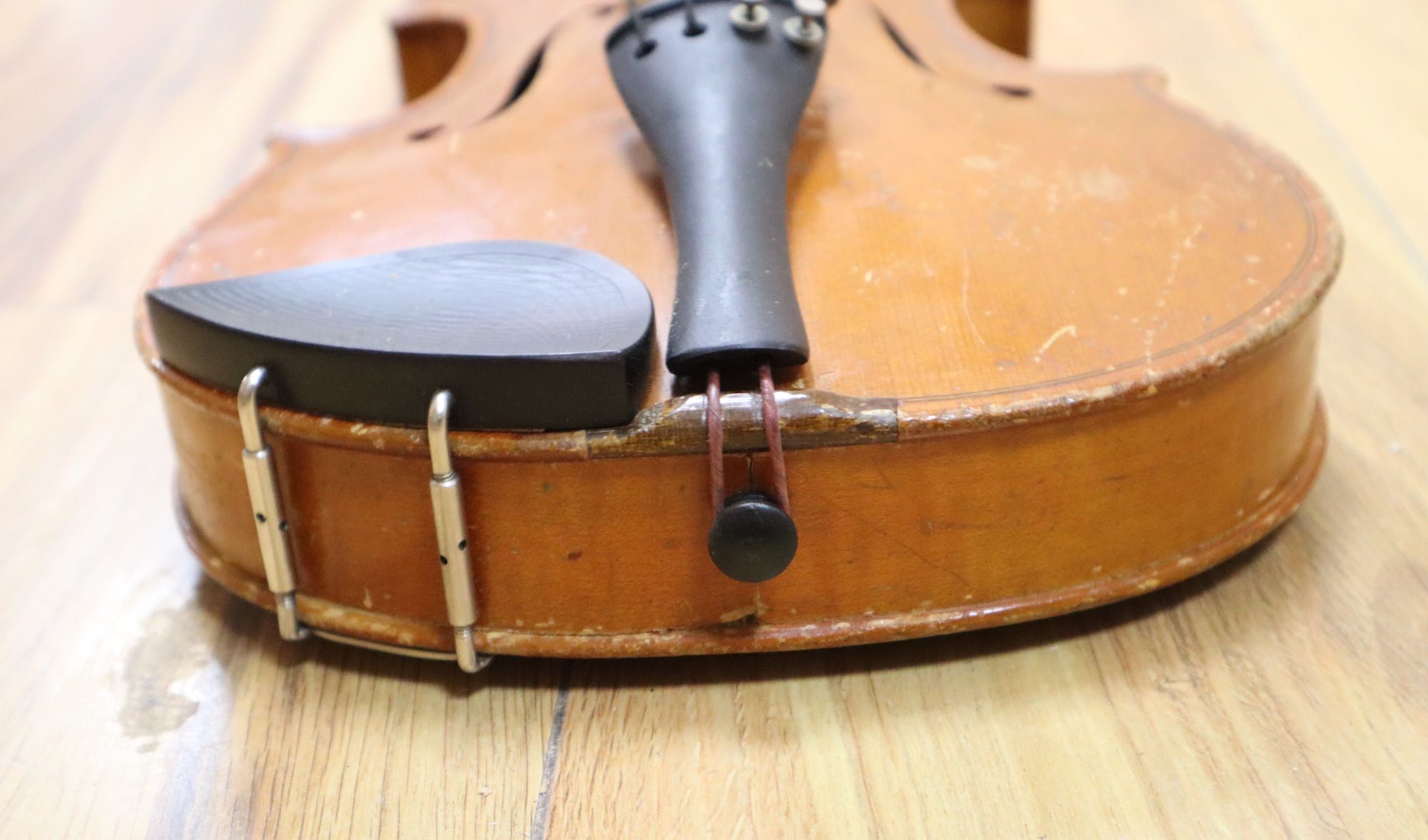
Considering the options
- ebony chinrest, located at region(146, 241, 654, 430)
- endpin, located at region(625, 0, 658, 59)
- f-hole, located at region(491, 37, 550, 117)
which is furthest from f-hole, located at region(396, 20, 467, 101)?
ebony chinrest, located at region(146, 241, 654, 430)

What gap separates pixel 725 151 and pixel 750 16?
0.60 ft

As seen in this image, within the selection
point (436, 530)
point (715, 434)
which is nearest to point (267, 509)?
point (436, 530)

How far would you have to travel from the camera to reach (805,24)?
1031 mm

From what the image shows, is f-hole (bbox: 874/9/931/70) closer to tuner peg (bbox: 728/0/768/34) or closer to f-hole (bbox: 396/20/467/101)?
tuner peg (bbox: 728/0/768/34)

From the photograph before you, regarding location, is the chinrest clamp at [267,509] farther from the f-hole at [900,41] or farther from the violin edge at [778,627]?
the f-hole at [900,41]

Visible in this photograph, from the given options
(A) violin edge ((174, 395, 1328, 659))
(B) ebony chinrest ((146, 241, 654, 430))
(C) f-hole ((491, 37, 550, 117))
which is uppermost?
(B) ebony chinrest ((146, 241, 654, 430))

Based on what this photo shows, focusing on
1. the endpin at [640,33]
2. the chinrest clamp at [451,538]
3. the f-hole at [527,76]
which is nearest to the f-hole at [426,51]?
the f-hole at [527,76]

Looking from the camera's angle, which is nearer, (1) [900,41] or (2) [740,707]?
(2) [740,707]

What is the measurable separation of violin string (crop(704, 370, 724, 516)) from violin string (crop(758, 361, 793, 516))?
0.02m

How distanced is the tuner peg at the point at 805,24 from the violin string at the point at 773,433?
37 centimetres

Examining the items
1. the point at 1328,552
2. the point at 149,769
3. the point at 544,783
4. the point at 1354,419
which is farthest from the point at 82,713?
the point at 1354,419

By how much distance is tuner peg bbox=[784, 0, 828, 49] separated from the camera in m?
1.01

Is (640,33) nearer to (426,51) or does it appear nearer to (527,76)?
(527,76)

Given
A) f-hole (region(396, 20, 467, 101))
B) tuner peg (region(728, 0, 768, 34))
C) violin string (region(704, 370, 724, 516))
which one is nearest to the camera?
violin string (region(704, 370, 724, 516))
